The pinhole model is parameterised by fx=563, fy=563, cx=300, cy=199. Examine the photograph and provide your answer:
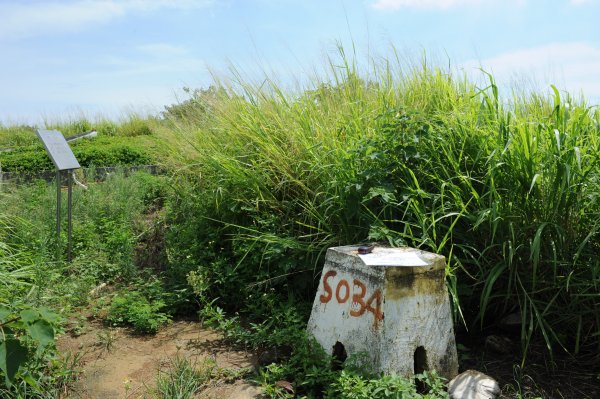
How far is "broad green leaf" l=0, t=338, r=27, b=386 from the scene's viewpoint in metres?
2.71

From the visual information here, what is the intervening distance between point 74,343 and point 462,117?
3243 mm

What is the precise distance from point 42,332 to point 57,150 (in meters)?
3.17

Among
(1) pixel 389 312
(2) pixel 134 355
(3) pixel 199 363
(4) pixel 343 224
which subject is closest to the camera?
(1) pixel 389 312

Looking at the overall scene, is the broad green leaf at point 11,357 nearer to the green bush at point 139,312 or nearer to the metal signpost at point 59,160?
the green bush at point 139,312

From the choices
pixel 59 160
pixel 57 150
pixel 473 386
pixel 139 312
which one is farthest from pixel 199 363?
pixel 57 150

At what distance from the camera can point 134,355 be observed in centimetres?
383

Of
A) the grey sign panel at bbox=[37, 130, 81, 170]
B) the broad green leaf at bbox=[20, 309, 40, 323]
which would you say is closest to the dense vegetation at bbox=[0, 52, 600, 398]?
the broad green leaf at bbox=[20, 309, 40, 323]

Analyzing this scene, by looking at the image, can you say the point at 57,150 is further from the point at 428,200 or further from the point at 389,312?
the point at 389,312

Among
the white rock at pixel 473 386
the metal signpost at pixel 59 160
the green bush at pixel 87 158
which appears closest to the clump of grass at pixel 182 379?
the white rock at pixel 473 386

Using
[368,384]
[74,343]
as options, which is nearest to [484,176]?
[368,384]

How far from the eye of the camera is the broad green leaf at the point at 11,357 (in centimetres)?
271

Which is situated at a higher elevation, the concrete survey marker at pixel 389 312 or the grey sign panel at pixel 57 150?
the grey sign panel at pixel 57 150

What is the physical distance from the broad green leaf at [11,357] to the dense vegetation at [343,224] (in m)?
0.02

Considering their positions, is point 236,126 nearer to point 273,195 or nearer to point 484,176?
point 273,195
